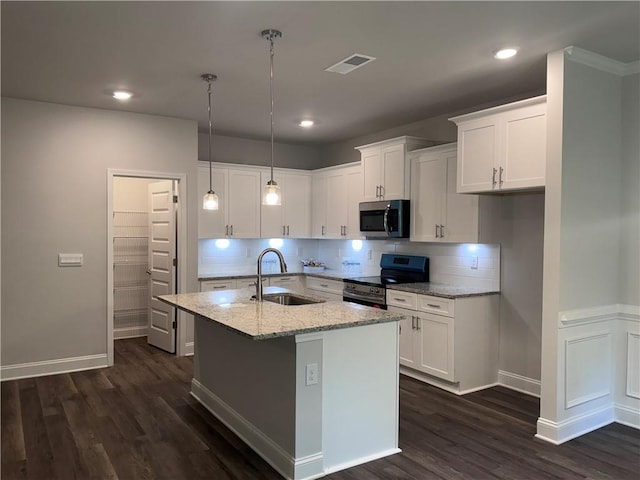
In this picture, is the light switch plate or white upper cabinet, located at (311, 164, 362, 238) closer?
the light switch plate

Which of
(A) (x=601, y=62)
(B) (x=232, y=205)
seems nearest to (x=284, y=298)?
(B) (x=232, y=205)

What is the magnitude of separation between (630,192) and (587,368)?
4.39 ft

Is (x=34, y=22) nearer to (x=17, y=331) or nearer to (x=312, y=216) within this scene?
(x=17, y=331)

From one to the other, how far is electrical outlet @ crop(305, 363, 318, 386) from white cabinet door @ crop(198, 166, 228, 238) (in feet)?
11.0

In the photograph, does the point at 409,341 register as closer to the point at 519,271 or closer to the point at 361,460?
the point at 519,271

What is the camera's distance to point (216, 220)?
232 inches

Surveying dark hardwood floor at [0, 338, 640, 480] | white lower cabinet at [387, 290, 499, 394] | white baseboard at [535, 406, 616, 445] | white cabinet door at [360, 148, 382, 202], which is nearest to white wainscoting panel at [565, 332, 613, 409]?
white baseboard at [535, 406, 616, 445]

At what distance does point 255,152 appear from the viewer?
6.66 m

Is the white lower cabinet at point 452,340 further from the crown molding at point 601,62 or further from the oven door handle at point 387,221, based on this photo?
the crown molding at point 601,62

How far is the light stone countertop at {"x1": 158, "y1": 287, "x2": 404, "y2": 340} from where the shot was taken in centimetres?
265

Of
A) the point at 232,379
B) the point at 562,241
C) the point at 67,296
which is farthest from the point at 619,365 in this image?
the point at 67,296

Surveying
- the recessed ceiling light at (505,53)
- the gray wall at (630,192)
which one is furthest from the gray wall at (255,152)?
the gray wall at (630,192)

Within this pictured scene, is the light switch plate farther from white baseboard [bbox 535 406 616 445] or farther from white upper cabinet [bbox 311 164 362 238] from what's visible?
white baseboard [bbox 535 406 616 445]

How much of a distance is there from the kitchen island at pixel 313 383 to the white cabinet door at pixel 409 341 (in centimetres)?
148
